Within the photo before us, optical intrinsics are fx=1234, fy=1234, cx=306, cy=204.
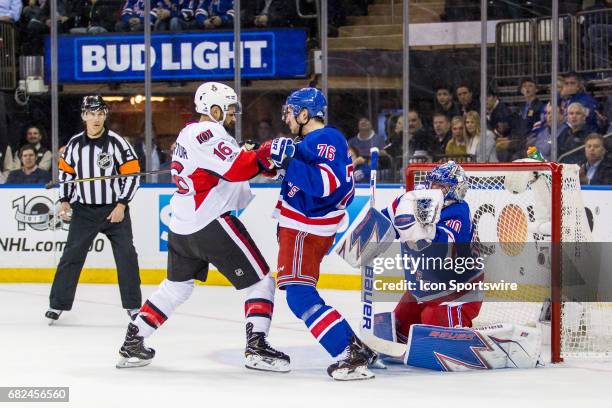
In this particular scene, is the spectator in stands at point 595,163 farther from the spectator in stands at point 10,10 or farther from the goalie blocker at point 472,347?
the spectator in stands at point 10,10

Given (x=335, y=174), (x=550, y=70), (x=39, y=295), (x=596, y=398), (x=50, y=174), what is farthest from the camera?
(x=50, y=174)

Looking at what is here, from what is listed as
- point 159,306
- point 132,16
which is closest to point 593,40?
point 132,16

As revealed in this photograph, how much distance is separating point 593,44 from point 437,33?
1.13 m

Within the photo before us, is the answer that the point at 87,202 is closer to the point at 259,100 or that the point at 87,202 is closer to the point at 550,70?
the point at 259,100

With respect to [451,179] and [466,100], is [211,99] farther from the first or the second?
[466,100]

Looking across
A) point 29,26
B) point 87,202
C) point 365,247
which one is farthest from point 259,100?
point 365,247

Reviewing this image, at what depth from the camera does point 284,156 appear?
15.6 ft

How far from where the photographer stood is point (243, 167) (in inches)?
193

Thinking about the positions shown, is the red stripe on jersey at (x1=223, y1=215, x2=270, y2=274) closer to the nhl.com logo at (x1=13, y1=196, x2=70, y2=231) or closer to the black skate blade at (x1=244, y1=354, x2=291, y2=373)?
the black skate blade at (x1=244, y1=354, x2=291, y2=373)

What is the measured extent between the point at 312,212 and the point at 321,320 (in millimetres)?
430

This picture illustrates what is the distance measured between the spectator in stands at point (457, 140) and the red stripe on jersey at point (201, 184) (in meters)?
4.20

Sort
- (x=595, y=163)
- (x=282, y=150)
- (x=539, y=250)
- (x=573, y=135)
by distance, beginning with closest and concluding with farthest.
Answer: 1. (x=282, y=150)
2. (x=539, y=250)
3. (x=595, y=163)
4. (x=573, y=135)

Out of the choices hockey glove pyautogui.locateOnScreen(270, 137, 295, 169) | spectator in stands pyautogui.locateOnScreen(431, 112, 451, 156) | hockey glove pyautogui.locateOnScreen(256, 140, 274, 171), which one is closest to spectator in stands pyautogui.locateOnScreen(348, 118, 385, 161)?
spectator in stands pyautogui.locateOnScreen(431, 112, 451, 156)

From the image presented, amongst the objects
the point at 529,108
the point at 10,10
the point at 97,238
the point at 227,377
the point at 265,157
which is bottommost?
the point at 227,377
